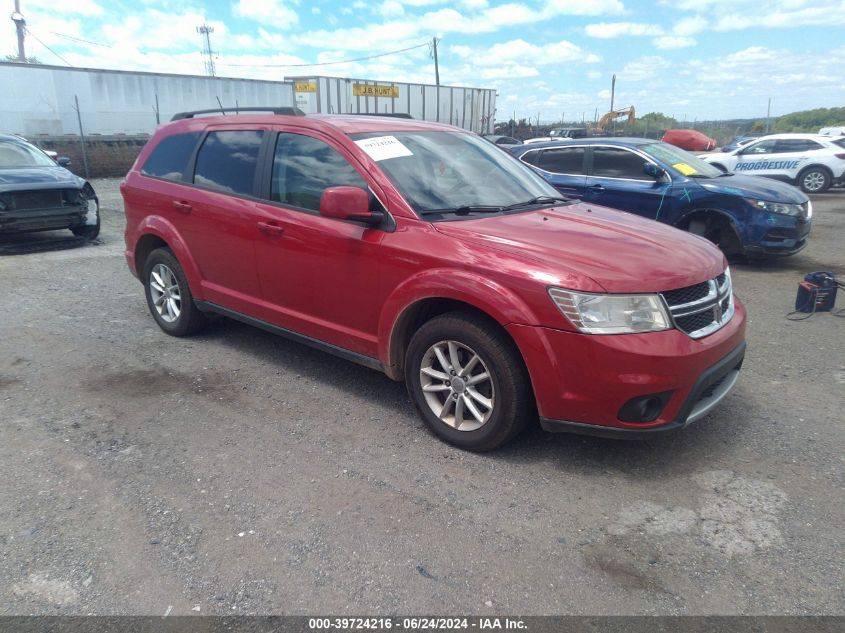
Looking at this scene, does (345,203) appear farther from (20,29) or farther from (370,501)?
(20,29)

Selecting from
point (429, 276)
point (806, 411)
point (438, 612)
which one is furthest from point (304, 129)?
point (806, 411)

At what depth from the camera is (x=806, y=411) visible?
12.9ft

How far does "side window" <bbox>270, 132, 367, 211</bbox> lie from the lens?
386 cm

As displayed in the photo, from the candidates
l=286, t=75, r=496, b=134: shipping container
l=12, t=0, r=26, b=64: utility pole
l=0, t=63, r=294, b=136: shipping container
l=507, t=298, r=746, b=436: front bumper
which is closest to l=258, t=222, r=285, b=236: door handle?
l=507, t=298, r=746, b=436: front bumper

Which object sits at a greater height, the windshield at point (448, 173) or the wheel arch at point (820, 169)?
the windshield at point (448, 173)

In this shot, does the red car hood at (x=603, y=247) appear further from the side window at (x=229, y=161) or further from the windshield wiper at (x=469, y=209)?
the side window at (x=229, y=161)

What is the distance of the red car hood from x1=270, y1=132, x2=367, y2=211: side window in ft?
2.70

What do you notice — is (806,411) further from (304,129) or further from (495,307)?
(304,129)

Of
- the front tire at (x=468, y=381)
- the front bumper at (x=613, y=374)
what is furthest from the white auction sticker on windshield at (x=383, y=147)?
the front bumper at (x=613, y=374)

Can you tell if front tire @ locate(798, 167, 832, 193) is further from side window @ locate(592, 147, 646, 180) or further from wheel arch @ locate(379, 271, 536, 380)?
wheel arch @ locate(379, 271, 536, 380)

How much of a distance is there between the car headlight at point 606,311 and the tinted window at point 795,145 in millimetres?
16653

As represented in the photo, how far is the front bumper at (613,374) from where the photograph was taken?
291 centimetres

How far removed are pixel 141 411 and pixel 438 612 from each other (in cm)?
253

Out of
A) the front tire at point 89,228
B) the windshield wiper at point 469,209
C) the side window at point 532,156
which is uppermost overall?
the side window at point 532,156
